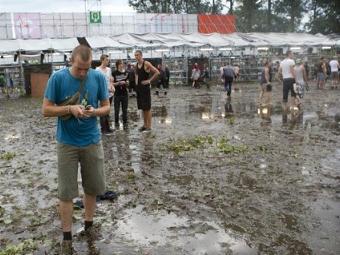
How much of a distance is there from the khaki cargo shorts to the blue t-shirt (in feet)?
0.23

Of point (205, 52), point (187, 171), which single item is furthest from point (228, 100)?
point (205, 52)

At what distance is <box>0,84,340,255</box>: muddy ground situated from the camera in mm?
4754

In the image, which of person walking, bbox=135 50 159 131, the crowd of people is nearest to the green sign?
person walking, bbox=135 50 159 131

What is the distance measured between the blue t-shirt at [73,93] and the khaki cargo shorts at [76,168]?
7cm

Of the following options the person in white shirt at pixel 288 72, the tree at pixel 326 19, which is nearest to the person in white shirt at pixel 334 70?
the person in white shirt at pixel 288 72

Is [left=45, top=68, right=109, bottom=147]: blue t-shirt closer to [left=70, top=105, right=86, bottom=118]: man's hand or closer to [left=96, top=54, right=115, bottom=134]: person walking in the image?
[left=70, top=105, right=86, bottom=118]: man's hand

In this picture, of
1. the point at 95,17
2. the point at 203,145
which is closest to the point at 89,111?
the point at 203,145

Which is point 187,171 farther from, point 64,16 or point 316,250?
point 64,16

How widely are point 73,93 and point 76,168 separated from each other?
74 centimetres

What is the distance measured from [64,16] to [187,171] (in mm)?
40037

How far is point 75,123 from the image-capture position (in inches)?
178

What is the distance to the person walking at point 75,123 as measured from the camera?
174 inches

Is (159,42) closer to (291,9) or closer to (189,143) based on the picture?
(189,143)

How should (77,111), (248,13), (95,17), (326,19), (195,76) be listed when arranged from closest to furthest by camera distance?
(77,111), (195,76), (95,17), (326,19), (248,13)
